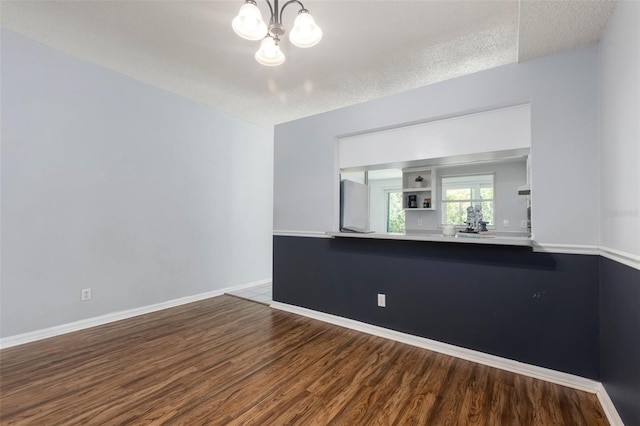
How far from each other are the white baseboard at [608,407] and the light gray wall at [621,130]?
0.93m

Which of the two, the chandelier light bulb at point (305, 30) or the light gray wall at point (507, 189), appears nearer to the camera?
the chandelier light bulb at point (305, 30)

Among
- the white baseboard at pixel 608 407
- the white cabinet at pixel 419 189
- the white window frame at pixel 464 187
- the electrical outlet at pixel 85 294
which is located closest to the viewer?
the white baseboard at pixel 608 407

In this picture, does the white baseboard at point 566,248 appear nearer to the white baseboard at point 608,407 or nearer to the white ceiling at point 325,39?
the white baseboard at point 608,407

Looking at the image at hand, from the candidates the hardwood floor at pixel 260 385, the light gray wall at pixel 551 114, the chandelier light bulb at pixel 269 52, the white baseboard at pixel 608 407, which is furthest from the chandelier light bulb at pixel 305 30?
the white baseboard at pixel 608 407

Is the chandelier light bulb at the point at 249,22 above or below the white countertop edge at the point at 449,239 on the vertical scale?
above

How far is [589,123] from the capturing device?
1908 mm

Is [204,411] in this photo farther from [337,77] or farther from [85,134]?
[337,77]

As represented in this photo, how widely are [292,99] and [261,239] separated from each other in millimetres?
2453

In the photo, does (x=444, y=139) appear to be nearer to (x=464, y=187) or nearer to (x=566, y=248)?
(x=566, y=248)

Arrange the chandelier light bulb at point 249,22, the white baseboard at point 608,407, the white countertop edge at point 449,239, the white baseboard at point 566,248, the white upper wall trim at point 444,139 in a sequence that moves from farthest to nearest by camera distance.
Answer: the white upper wall trim at point 444,139, the white countertop edge at point 449,239, the white baseboard at point 566,248, the chandelier light bulb at point 249,22, the white baseboard at point 608,407

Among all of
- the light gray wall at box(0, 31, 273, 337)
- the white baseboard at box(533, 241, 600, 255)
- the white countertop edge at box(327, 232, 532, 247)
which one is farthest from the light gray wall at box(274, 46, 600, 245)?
the light gray wall at box(0, 31, 273, 337)

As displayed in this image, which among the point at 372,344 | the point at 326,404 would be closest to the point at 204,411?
the point at 326,404

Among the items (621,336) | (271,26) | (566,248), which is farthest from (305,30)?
(621,336)

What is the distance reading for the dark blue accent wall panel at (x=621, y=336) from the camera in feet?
4.37
